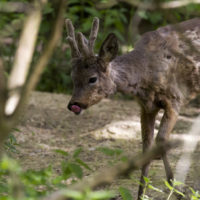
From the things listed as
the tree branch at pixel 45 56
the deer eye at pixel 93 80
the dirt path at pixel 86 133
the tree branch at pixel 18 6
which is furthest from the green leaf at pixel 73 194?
the dirt path at pixel 86 133

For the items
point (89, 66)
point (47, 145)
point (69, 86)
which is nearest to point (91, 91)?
point (89, 66)

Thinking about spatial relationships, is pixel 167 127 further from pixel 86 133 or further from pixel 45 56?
pixel 45 56

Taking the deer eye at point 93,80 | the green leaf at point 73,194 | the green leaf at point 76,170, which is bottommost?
the green leaf at point 76,170

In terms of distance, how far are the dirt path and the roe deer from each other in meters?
0.73

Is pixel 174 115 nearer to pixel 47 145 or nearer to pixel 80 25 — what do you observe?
pixel 47 145

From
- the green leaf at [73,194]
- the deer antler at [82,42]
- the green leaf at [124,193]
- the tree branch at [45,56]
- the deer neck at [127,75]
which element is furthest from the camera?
the deer neck at [127,75]

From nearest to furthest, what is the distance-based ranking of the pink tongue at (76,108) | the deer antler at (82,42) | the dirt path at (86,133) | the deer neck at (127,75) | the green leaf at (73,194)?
the green leaf at (73,194), the pink tongue at (76,108), the deer antler at (82,42), the deer neck at (127,75), the dirt path at (86,133)

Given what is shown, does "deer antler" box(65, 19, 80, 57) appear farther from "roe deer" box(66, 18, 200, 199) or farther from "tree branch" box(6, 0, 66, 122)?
"tree branch" box(6, 0, 66, 122)

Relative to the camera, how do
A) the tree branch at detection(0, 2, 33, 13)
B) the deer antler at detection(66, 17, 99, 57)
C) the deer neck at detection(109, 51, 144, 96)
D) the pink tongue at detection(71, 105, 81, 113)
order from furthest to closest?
the deer neck at detection(109, 51, 144, 96) < the deer antler at detection(66, 17, 99, 57) < the pink tongue at detection(71, 105, 81, 113) < the tree branch at detection(0, 2, 33, 13)

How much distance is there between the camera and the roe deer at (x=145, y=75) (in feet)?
15.8

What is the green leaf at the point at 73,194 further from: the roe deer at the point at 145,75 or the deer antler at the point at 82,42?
the deer antler at the point at 82,42

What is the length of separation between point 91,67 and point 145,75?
594 mm

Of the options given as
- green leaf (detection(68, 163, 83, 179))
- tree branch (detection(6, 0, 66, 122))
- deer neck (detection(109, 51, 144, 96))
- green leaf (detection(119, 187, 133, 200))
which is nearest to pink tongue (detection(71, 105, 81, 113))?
deer neck (detection(109, 51, 144, 96))

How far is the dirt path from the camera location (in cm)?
568
